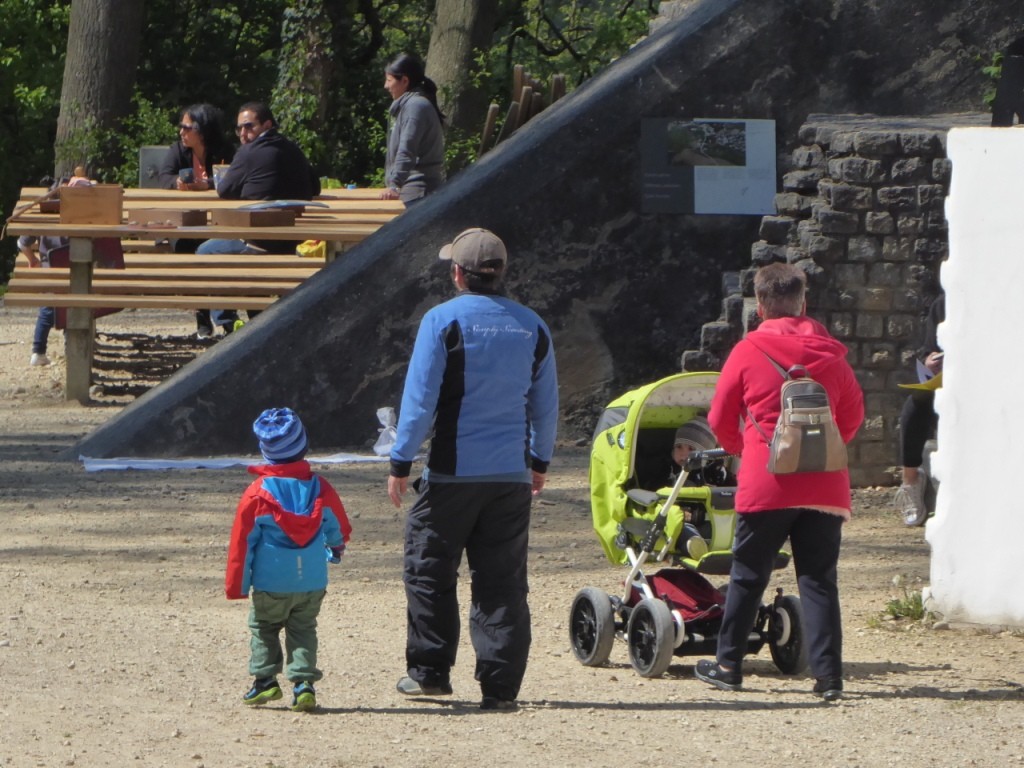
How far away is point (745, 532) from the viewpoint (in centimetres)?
611

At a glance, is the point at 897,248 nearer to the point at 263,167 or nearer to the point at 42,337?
the point at 263,167

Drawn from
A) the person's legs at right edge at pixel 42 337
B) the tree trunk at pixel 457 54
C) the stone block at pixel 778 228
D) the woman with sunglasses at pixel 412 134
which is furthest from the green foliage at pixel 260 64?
the stone block at pixel 778 228

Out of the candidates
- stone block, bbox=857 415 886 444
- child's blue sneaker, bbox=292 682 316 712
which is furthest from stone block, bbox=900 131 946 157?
child's blue sneaker, bbox=292 682 316 712

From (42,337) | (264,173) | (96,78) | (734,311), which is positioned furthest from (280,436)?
(96,78)

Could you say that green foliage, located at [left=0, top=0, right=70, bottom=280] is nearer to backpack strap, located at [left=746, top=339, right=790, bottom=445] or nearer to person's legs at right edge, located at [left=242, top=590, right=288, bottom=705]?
person's legs at right edge, located at [left=242, top=590, right=288, bottom=705]

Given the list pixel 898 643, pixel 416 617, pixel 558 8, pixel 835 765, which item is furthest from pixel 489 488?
pixel 558 8

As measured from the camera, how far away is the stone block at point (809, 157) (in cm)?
1046

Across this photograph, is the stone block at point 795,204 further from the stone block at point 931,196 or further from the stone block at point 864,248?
the stone block at point 931,196

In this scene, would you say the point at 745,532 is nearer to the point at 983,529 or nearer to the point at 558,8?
the point at 983,529

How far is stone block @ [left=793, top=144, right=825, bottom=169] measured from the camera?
34.3 feet

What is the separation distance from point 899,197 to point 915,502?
181cm

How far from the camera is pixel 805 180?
34.3ft

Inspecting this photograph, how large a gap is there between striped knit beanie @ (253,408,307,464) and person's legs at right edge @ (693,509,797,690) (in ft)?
4.93

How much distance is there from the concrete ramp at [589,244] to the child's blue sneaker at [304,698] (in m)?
5.32
